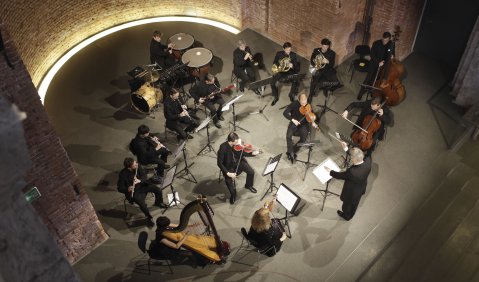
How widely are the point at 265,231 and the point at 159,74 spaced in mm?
4665

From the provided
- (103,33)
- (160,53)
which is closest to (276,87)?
(160,53)

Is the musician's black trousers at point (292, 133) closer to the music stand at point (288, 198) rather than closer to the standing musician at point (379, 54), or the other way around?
the music stand at point (288, 198)

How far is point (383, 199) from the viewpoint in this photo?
28.1 feet

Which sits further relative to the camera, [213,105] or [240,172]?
[213,105]

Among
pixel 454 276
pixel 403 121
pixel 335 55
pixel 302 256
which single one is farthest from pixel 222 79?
pixel 454 276

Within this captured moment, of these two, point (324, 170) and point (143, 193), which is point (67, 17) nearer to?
point (143, 193)

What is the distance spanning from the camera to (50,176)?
668 cm

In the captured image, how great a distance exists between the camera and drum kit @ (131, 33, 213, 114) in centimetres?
979

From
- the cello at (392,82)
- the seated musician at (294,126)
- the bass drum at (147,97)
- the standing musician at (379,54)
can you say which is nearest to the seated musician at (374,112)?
the cello at (392,82)

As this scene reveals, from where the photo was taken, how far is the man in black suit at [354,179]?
729 cm

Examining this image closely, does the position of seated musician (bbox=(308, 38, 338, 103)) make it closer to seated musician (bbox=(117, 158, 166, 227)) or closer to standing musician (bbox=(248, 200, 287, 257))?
standing musician (bbox=(248, 200, 287, 257))

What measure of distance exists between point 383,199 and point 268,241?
2.67m

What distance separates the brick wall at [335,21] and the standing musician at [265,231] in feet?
16.2

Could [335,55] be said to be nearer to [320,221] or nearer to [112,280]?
[320,221]
